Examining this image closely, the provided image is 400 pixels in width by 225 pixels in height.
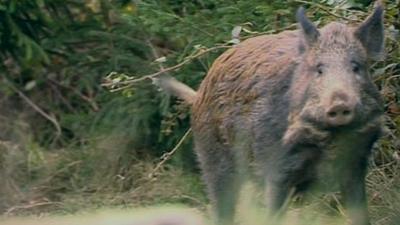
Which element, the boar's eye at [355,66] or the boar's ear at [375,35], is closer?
the boar's eye at [355,66]

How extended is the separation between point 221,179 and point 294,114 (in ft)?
2.63

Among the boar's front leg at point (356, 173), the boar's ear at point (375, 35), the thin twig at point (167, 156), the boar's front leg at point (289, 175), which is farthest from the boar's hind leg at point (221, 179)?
the thin twig at point (167, 156)

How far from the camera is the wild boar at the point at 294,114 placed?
6.52 meters

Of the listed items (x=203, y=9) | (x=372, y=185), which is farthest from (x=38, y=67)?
(x=372, y=185)

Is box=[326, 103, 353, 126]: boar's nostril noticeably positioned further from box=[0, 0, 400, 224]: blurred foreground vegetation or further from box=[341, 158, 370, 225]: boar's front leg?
box=[0, 0, 400, 224]: blurred foreground vegetation

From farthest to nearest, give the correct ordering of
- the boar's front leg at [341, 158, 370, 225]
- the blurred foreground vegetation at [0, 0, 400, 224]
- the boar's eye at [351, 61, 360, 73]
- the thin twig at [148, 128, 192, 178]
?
the thin twig at [148, 128, 192, 178], the blurred foreground vegetation at [0, 0, 400, 224], the boar's front leg at [341, 158, 370, 225], the boar's eye at [351, 61, 360, 73]

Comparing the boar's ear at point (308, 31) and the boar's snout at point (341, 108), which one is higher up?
the boar's ear at point (308, 31)

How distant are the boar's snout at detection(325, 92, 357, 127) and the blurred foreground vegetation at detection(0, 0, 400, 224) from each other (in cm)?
158

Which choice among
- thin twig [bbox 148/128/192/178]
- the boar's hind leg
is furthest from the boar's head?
thin twig [bbox 148/128/192/178]

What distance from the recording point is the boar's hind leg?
736 cm

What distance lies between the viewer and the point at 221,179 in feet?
24.3

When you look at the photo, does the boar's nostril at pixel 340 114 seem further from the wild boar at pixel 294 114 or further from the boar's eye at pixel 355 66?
the boar's eye at pixel 355 66

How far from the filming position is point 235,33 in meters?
8.20

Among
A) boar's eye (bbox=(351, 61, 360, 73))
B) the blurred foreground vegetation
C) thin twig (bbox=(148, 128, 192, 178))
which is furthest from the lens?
thin twig (bbox=(148, 128, 192, 178))
